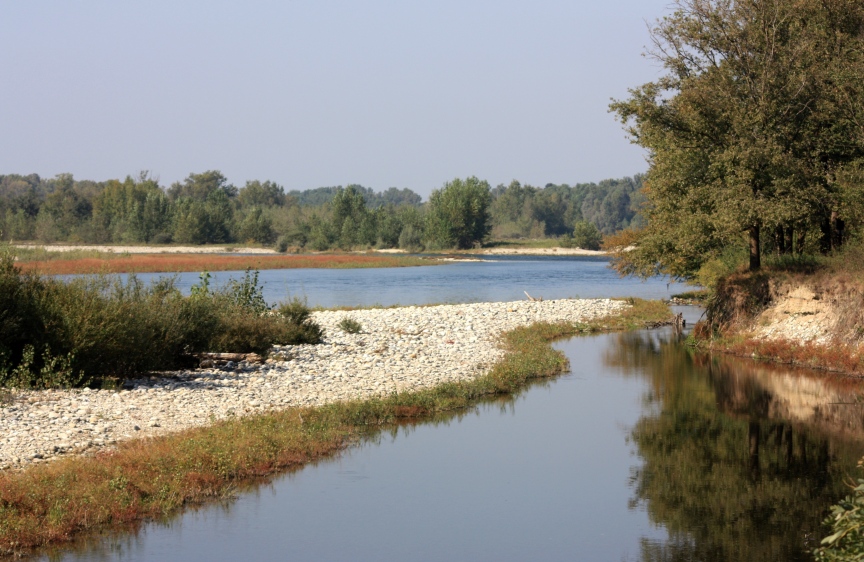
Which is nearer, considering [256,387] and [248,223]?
[256,387]

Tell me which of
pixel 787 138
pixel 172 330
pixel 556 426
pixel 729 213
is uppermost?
pixel 787 138

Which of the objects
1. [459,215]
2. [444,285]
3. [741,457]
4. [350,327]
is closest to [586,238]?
[459,215]

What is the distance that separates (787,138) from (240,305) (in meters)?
17.8

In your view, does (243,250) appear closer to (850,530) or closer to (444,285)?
(444,285)

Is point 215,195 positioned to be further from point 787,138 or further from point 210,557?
point 210,557

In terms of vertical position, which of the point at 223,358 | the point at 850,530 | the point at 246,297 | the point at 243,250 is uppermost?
the point at 243,250

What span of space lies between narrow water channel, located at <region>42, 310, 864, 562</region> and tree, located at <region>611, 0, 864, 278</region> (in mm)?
7542

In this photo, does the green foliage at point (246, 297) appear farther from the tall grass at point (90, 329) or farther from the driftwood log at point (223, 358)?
the tall grass at point (90, 329)

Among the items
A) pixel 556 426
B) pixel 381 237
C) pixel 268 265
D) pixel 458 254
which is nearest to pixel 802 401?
pixel 556 426

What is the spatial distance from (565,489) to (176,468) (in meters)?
5.96

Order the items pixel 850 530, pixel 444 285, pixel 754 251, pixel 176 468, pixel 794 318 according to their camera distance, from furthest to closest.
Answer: pixel 444 285, pixel 754 251, pixel 794 318, pixel 176 468, pixel 850 530

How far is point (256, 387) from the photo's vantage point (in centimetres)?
1989

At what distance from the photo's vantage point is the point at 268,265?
333 feet

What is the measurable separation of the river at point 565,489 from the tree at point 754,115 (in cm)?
759
